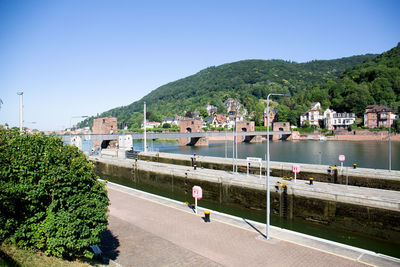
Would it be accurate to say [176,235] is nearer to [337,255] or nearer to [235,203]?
[337,255]

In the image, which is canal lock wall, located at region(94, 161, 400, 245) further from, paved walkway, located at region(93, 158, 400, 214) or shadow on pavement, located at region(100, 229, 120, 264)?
shadow on pavement, located at region(100, 229, 120, 264)

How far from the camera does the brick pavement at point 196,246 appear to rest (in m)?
10.4

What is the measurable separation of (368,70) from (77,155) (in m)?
171

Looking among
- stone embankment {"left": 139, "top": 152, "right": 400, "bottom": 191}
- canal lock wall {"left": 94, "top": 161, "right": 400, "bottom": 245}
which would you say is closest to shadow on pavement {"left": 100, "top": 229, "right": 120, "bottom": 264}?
canal lock wall {"left": 94, "top": 161, "right": 400, "bottom": 245}

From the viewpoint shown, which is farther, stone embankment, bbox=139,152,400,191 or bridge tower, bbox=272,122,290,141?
bridge tower, bbox=272,122,290,141

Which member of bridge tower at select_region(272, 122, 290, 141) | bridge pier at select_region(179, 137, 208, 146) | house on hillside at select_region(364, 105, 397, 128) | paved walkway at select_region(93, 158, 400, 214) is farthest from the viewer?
bridge tower at select_region(272, 122, 290, 141)

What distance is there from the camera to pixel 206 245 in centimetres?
1187

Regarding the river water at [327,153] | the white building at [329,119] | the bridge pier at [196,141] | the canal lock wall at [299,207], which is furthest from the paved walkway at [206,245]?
the white building at [329,119]

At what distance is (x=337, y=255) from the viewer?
10727 millimetres

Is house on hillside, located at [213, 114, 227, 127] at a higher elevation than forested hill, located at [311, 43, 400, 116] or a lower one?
lower

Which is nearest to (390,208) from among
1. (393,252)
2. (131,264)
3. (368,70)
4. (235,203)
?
(393,252)

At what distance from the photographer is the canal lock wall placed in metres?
15.1

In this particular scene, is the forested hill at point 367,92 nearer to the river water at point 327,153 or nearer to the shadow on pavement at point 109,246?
the river water at point 327,153

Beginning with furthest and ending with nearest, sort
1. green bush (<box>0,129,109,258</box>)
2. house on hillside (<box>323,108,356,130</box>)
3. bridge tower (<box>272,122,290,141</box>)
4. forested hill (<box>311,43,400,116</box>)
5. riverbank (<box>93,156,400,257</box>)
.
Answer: forested hill (<box>311,43,400,116</box>)
house on hillside (<box>323,108,356,130</box>)
bridge tower (<box>272,122,290,141</box>)
riverbank (<box>93,156,400,257</box>)
green bush (<box>0,129,109,258</box>)
